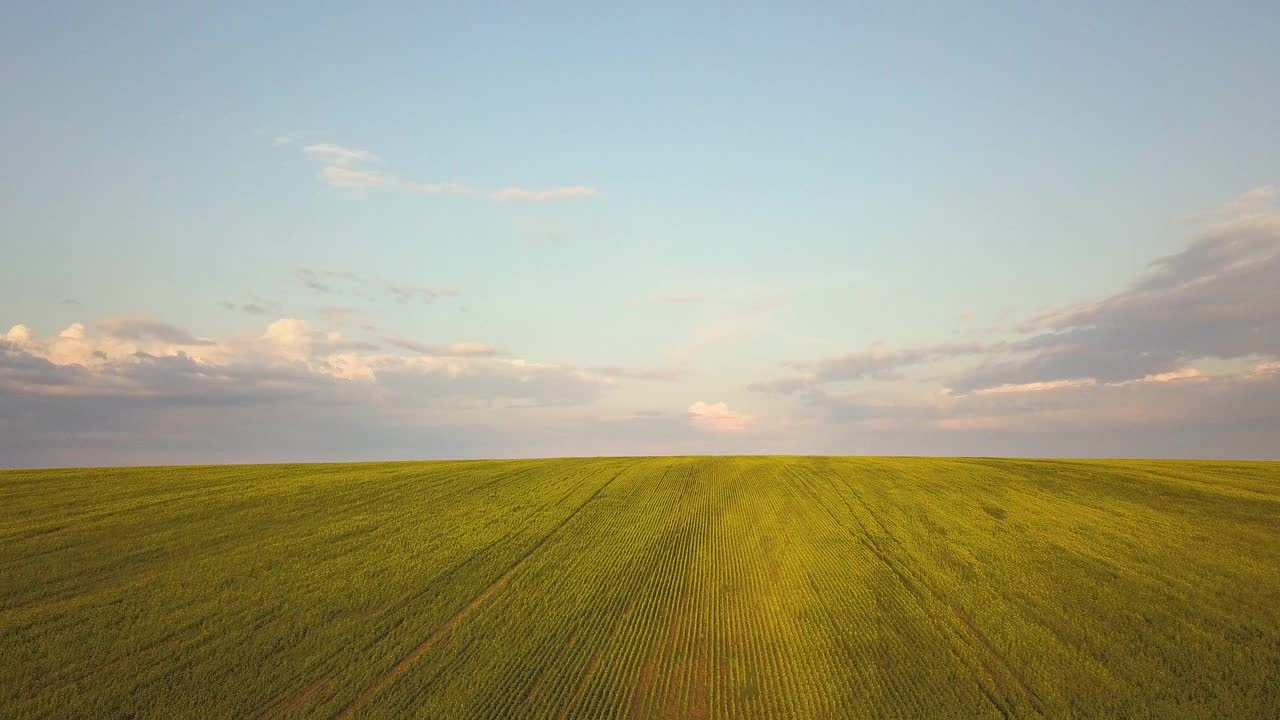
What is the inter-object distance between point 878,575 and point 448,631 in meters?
14.3

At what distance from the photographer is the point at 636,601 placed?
73.7 ft

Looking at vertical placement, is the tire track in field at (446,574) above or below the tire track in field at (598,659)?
above

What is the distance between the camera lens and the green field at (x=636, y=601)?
16609 mm

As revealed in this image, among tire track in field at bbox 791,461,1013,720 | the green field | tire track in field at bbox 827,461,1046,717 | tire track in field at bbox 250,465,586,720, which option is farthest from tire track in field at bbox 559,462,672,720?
tire track in field at bbox 827,461,1046,717

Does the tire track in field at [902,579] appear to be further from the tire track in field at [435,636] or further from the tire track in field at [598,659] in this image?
the tire track in field at [435,636]

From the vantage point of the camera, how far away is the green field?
16609mm

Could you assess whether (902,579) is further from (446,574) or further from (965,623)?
(446,574)

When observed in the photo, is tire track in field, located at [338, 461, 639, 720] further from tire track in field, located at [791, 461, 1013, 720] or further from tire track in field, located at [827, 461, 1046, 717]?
tire track in field, located at [827, 461, 1046, 717]

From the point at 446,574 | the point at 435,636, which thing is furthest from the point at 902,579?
the point at 446,574

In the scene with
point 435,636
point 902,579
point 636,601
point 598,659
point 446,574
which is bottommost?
point 598,659

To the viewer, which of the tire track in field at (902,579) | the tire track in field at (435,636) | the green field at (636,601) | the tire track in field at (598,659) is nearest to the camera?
the tire track in field at (598,659)

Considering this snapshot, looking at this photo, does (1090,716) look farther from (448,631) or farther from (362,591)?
(362,591)

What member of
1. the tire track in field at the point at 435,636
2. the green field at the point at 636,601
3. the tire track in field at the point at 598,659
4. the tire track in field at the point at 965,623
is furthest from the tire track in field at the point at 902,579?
the tire track in field at the point at 435,636

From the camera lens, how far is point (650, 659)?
61.2 feet
